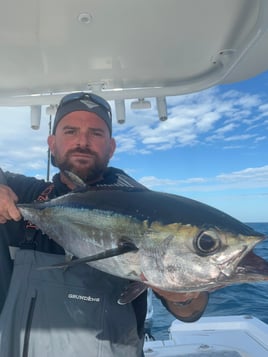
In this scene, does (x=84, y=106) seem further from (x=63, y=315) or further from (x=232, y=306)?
(x=232, y=306)

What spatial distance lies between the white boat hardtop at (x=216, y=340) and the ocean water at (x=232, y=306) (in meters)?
2.81

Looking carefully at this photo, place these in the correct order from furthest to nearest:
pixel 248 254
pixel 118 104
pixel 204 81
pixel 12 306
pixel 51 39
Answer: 1. pixel 118 104
2. pixel 204 81
3. pixel 51 39
4. pixel 12 306
5. pixel 248 254

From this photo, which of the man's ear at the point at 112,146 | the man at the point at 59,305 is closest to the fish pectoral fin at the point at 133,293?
the man at the point at 59,305

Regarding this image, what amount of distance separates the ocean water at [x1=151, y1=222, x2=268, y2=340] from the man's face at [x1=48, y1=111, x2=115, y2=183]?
5210mm

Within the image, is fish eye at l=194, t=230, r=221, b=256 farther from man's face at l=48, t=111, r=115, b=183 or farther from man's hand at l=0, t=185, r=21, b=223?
man's face at l=48, t=111, r=115, b=183

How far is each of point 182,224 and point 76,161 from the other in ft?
4.03

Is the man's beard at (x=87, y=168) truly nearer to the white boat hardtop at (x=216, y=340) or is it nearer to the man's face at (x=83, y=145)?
the man's face at (x=83, y=145)

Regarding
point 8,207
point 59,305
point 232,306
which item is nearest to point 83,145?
point 8,207

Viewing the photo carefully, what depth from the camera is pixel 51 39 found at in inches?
105

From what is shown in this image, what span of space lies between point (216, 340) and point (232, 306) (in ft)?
17.7

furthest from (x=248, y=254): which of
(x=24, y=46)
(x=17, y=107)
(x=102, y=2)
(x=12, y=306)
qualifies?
(x=17, y=107)

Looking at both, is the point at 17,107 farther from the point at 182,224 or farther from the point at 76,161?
the point at 182,224

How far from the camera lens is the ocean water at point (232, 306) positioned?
746 cm

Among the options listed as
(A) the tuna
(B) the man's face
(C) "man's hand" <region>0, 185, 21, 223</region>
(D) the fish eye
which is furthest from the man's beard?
(D) the fish eye
